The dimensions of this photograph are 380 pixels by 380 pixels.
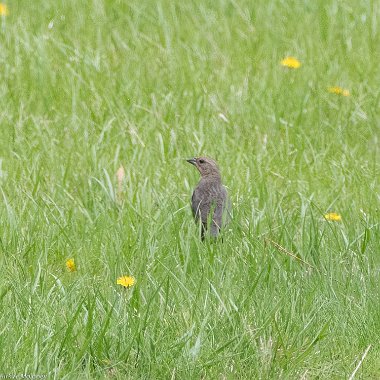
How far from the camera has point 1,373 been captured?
3.73 m

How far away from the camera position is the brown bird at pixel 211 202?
16.8 feet

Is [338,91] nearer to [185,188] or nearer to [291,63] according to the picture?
[291,63]

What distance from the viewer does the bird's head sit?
5527 mm

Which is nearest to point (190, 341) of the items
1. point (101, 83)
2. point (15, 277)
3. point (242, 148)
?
point (15, 277)

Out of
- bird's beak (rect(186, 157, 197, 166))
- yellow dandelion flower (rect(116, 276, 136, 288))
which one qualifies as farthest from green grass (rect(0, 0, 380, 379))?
bird's beak (rect(186, 157, 197, 166))

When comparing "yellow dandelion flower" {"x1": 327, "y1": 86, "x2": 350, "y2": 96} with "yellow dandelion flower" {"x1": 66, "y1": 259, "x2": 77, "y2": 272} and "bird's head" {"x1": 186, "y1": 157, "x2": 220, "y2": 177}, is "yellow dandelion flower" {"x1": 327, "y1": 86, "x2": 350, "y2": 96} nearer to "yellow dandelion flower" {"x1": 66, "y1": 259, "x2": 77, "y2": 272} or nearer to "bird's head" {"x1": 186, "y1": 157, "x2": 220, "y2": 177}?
"bird's head" {"x1": 186, "y1": 157, "x2": 220, "y2": 177}

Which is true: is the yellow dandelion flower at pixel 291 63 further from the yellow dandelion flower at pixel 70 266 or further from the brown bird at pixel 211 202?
the yellow dandelion flower at pixel 70 266

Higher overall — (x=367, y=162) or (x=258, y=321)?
(x=258, y=321)

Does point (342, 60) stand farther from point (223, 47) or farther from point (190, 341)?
point (190, 341)

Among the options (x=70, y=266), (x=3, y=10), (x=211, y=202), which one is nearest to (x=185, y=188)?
(x=211, y=202)

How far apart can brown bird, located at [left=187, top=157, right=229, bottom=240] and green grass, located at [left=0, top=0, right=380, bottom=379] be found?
0.08 m

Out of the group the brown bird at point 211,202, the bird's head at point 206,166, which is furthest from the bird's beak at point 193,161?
the brown bird at point 211,202

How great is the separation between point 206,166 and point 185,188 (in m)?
0.31

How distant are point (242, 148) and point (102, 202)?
1.07 m
